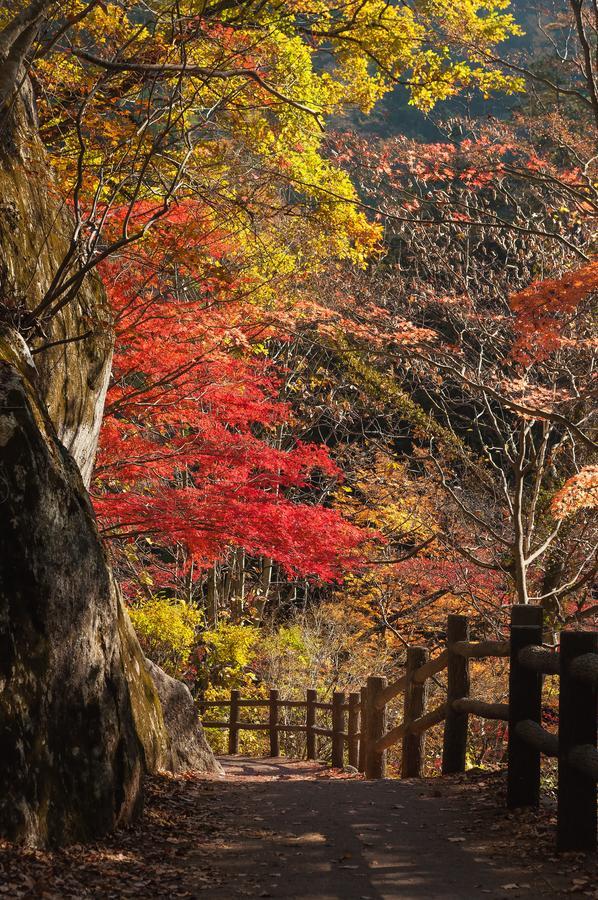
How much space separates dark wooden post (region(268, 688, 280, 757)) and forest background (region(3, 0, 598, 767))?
4.66ft

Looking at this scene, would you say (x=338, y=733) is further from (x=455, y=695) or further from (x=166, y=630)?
(x=455, y=695)

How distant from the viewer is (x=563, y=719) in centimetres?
462

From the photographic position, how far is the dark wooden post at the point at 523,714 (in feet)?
18.2

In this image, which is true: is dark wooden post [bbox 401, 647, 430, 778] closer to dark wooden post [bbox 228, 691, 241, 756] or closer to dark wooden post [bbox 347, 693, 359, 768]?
dark wooden post [bbox 347, 693, 359, 768]

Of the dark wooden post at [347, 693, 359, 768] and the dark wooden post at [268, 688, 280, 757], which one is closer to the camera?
the dark wooden post at [347, 693, 359, 768]

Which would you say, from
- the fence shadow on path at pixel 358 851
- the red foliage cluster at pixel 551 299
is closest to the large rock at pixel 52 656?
the fence shadow on path at pixel 358 851

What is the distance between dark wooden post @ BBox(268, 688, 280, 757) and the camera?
1603cm

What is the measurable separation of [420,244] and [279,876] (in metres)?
12.5

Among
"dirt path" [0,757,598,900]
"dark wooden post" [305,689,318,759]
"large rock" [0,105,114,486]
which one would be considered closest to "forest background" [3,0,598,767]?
"large rock" [0,105,114,486]

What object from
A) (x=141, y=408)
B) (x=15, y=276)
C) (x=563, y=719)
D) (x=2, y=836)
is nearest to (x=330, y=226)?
(x=141, y=408)

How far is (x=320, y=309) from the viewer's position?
44.6 ft

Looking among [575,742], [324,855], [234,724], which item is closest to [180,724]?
[324,855]

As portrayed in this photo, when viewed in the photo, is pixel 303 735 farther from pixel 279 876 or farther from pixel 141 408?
pixel 279 876

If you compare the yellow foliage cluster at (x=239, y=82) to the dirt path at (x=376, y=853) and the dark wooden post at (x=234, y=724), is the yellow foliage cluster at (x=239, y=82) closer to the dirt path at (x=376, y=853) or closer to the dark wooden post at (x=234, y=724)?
the dirt path at (x=376, y=853)
